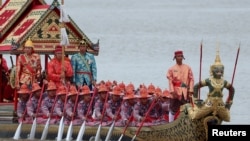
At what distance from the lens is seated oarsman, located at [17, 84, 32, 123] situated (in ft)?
78.7

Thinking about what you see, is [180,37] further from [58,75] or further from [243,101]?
[58,75]

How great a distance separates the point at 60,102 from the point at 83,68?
1385mm

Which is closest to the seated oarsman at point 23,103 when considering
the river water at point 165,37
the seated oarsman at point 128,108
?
the seated oarsman at point 128,108

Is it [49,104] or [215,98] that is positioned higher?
[215,98]

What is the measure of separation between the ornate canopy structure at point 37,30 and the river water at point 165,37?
391 centimetres

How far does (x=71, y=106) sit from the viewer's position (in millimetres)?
23531

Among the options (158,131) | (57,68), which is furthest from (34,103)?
(158,131)

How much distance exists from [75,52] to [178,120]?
4155 mm

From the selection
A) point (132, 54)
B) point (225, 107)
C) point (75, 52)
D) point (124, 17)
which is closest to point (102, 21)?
point (124, 17)

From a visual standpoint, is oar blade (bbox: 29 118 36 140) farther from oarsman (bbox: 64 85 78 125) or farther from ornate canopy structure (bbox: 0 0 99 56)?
ornate canopy structure (bbox: 0 0 99 56)

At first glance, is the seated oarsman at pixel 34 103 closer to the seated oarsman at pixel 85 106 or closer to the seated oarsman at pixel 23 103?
the seated oarsman at pixel 23 103

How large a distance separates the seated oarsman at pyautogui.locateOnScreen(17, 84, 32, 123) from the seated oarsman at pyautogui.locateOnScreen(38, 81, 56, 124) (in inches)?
12.1

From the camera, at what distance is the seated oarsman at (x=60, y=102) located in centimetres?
2358

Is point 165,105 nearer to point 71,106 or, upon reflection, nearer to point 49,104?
point 71,106
